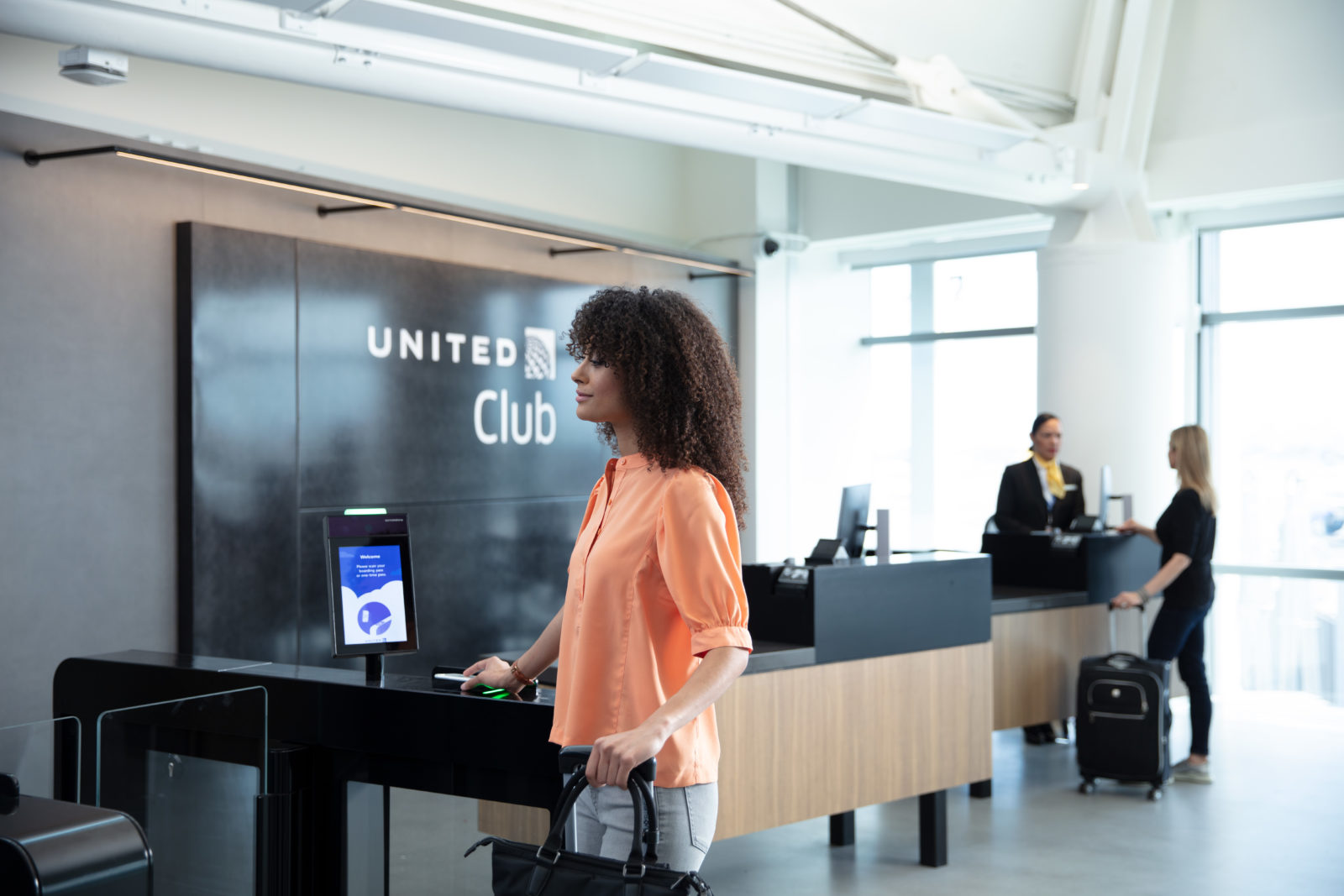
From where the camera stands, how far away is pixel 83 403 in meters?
5.78

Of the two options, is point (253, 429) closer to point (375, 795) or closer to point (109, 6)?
point (109, 6)

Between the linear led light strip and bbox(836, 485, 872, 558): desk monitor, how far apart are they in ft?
11.1

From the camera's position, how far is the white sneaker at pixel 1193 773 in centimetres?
605

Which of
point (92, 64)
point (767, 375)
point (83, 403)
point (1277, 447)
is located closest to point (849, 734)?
point (92, 64)

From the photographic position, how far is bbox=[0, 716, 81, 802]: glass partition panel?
1.95 metres

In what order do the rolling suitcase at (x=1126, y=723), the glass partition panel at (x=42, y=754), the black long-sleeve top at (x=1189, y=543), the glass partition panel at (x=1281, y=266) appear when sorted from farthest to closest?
the glass partition panel at (x=1281, y=266) → the black long-sleeve top at (x=1189, y=543) → the rolling suitcase at (x=1126, y=723) → the glass partition panel at (x=42, y=754)

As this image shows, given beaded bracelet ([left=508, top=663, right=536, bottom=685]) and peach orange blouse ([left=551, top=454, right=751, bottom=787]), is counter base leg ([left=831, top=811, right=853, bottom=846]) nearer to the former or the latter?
beaded bracelet ([left=508, top=663, right=536, bottom=685])

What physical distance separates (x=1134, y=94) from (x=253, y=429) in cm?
573

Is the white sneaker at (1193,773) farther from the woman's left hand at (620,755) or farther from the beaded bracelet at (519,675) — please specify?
the woman's left hand at (620,755)

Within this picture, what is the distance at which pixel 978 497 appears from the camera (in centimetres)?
1047

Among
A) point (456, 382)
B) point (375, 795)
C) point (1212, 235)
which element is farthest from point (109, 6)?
point (1212, 235)

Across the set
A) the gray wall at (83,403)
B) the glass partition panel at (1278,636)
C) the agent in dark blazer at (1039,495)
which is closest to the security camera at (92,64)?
the gray wall at (83,403)

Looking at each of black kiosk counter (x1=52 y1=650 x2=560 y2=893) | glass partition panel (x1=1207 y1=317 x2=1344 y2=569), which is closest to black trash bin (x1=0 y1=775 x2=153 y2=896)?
black kiosk counter (x1=52 y1=650 x2=560 y2=893)

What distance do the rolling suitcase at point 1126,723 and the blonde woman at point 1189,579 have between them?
19cm
